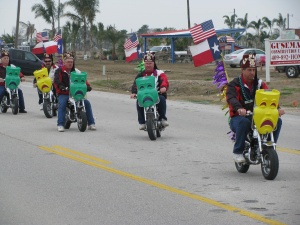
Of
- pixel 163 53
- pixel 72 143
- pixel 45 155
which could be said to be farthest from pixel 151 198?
pixel 163 53

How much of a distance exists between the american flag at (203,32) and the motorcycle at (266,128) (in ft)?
27.4

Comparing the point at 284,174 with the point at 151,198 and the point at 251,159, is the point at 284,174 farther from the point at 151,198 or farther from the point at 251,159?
the point at 151,198

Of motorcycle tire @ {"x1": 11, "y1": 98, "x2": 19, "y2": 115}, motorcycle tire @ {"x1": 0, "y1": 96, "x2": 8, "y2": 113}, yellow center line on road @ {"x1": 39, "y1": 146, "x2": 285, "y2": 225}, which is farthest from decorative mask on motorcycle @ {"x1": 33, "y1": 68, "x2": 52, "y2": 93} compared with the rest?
yellow center line on road @ {"x1": 39, "y1": 146, "x2": 285, "y2": 225}

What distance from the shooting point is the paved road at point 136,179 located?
812cm

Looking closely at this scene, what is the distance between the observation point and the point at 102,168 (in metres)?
11.5

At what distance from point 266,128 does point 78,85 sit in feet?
23.2

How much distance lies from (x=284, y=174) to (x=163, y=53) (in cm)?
5926

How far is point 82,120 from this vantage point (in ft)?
53.9

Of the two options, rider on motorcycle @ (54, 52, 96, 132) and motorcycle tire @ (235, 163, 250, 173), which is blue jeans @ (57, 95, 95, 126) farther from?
motorcycle tire @ (235, 163, 250, 173)

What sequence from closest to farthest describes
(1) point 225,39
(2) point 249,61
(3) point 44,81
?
(2) point 249,61 < (3) point 44,81 < (1) point 225,39

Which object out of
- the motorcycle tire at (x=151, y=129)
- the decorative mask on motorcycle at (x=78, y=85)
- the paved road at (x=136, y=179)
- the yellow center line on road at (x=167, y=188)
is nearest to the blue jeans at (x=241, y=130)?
the paved road at (x=136, y=179)

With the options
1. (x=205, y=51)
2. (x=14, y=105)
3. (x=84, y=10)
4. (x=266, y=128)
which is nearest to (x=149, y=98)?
(x=205, y=51)

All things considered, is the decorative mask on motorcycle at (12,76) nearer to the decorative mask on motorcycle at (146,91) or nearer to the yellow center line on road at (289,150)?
the decorative mask on motorcycle at (146,91)

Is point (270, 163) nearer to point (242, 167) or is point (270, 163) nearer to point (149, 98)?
point (242, 167)
